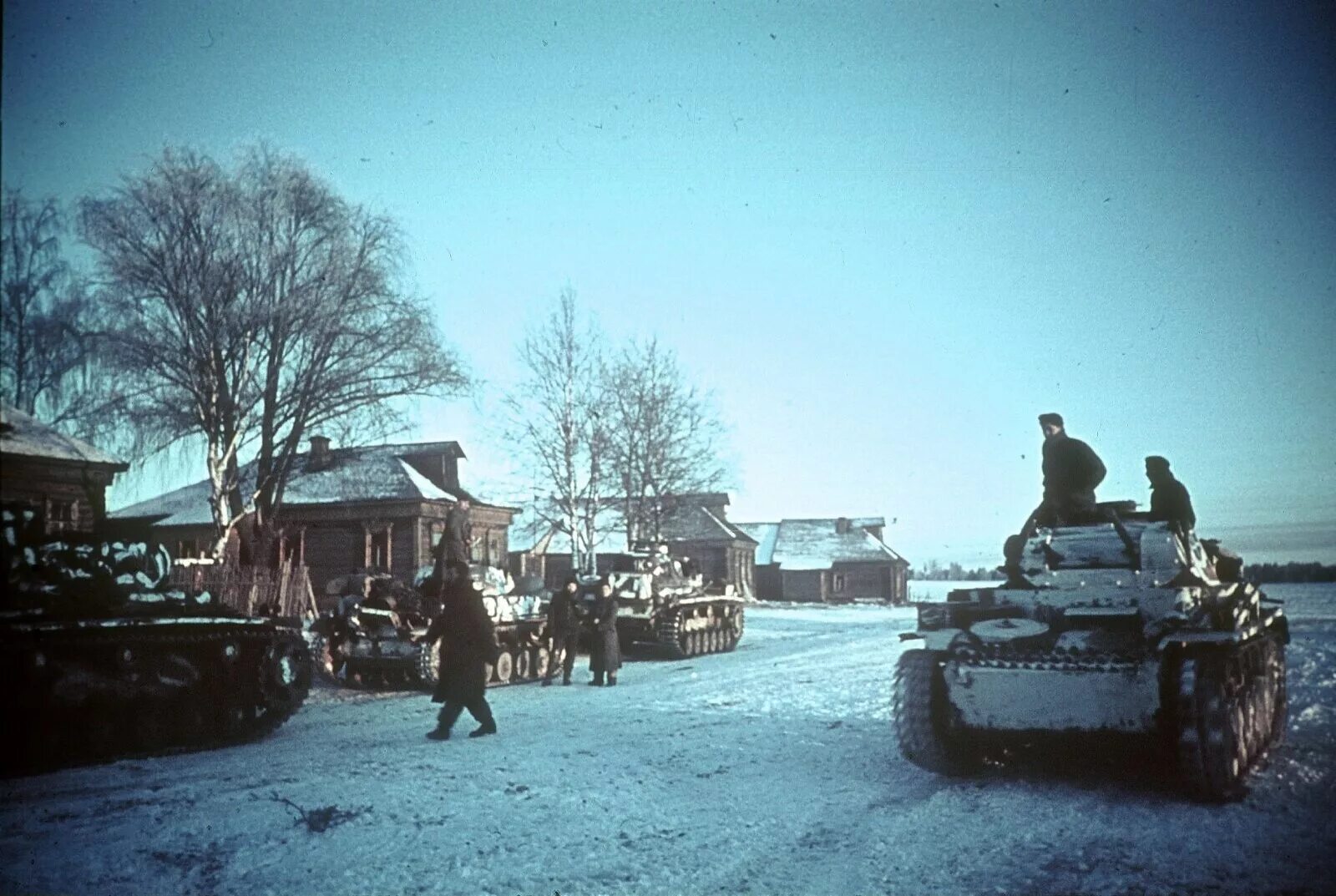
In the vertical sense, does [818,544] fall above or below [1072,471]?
below

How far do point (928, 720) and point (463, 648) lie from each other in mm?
4395

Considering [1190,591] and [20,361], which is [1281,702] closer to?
[1190,591]

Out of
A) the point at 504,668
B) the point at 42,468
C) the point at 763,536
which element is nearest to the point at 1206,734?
the point at 42,468

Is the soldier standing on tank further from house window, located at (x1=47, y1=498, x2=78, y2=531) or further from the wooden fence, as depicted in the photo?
house window, located at (x1=47, y1=498, x2=78, y2=531)

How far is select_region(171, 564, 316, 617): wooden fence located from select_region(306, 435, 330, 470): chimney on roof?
9.82 meters

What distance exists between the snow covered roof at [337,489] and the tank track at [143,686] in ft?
64.0

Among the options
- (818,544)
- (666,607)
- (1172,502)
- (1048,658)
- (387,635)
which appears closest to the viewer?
(1048,658)

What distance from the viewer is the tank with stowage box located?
1922 centimetres

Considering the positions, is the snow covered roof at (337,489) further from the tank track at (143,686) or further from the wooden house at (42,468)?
the wooden house at (42,468)

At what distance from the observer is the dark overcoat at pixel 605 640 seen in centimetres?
1416

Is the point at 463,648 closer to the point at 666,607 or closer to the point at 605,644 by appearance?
the point at 605,644

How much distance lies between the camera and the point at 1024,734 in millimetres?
6965

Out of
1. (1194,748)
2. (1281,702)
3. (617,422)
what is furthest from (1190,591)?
(617,422)

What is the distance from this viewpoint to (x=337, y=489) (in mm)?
30859
